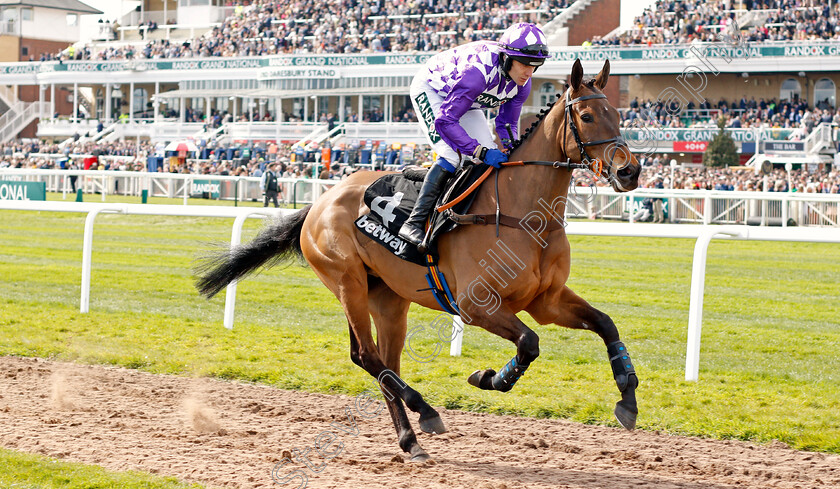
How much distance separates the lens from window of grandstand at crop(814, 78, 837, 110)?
30.5 metres

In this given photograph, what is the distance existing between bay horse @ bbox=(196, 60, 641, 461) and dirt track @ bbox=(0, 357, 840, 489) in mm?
277

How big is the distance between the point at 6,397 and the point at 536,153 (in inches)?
130

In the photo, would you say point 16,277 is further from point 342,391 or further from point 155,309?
point 342,391

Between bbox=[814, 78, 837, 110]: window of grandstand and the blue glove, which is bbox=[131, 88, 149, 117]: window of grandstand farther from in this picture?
the blue glove

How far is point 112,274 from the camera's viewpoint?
10727 mm

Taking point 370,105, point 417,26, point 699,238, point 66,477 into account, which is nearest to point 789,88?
point 417,26

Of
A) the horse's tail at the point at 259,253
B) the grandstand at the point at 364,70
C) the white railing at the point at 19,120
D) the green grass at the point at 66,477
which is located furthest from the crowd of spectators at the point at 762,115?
the white railing at the point at 19,120

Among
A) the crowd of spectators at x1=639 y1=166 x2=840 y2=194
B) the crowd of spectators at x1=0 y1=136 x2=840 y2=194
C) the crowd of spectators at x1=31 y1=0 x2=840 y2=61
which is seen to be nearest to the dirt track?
the crowd of spectators at x1=0 y1=136 x2=840 y2=194

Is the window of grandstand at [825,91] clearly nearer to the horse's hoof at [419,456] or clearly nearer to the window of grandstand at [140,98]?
the horse's hoof at [419,456]

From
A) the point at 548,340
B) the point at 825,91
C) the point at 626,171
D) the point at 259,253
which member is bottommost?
the point at 548,340

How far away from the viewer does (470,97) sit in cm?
423

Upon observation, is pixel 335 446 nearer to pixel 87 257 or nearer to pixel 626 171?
pixel 626 171

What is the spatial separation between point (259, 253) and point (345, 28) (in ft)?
125

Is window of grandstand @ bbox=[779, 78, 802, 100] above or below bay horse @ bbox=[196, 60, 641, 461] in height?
above
